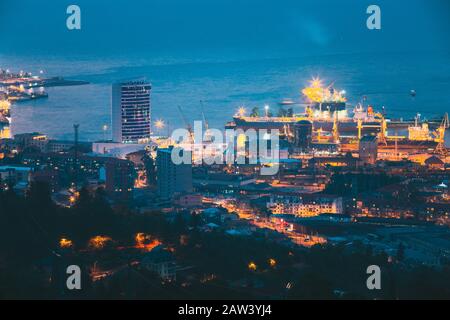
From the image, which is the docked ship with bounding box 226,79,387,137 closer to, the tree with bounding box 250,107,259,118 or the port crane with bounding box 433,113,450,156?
the tree with bounding box 250,107,259,118

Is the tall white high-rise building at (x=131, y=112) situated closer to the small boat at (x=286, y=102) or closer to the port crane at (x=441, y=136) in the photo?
the port crane at (x=441, y=136)

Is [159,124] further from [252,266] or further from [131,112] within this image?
[252,266]

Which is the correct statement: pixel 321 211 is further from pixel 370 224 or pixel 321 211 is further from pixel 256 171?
pixel 256 171

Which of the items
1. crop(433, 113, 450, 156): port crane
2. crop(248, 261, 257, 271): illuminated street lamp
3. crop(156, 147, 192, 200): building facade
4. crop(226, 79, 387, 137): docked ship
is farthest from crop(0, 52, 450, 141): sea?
crop(248, 261, 257, 271): illuminated street lamp

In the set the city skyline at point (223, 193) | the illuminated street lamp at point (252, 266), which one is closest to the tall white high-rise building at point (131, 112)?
the city skyline at point (223, 193)
